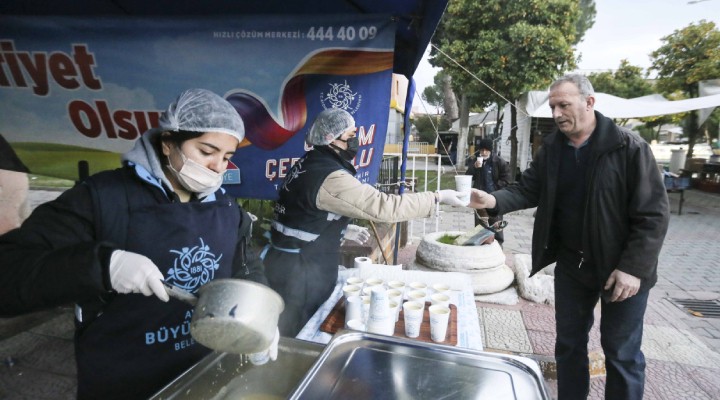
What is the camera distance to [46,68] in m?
3.15

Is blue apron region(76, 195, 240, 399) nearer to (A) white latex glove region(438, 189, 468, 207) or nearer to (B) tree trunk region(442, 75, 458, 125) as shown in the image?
(A) white latex glove region(438, 189, 468, 207)

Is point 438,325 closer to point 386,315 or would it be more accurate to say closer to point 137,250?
point 386,315

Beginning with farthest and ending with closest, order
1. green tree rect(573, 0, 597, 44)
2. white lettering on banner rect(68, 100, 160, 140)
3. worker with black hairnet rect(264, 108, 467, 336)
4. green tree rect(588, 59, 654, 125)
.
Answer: green tree rect(573, 0, 597, 44)
green tree rect(588, 59, 654, 125)
white lettering on banner rect(68, 100, 160, 140)
worker with black hairnet rect(264, 108, 467, 336)

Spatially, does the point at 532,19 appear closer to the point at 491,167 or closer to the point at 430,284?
Answer: the point at 491,167

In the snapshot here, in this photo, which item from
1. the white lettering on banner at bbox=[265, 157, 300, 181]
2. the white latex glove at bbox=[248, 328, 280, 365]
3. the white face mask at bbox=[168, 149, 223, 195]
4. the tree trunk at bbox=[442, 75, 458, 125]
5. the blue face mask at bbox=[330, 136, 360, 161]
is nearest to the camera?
the white latex glove at bbox=[248, 328, 280, 365]

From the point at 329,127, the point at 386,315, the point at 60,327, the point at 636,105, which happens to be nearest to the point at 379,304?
the point at 386,315

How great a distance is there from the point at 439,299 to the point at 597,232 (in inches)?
42.1

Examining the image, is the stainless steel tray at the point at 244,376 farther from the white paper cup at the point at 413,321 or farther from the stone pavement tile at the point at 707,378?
the stone pavement tile at the point at 707,378

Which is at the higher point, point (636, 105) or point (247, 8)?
point (636, 105)

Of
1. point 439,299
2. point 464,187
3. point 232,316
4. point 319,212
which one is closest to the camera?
point 232,316

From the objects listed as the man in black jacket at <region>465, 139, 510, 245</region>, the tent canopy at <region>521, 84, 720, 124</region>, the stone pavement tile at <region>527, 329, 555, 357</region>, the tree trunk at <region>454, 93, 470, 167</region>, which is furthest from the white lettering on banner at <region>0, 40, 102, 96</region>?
the tree trunk at <region>454, 93, 470, 167</region>

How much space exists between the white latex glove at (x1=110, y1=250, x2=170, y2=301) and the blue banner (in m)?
2.23

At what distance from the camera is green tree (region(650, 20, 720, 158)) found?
1286 cm

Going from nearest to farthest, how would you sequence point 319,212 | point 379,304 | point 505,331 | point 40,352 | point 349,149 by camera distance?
1. point 379,304
2. point 319,212
3. point 349,149
4. point 40,352
5. point 505,331
